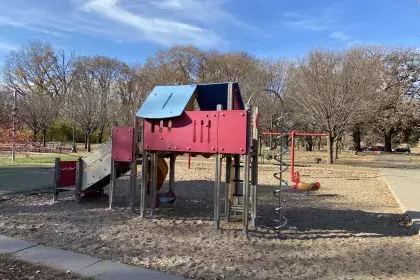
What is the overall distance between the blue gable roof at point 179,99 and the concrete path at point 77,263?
3.08 metres

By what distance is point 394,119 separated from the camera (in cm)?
4509

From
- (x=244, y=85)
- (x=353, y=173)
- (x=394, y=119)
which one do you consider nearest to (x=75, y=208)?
→ (x=353, y=173)

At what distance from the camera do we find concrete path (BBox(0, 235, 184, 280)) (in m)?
4.24

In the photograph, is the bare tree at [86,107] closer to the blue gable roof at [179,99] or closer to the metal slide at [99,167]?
the metal slide at [99,167]

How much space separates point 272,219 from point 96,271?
4152 millimetres

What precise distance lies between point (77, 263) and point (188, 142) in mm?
3026

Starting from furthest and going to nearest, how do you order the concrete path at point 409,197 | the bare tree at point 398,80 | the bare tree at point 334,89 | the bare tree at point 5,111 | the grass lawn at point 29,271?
1. the bare tree at point 398,80
2. the bare tree at point 334,89
3. the bare tree at point 5,111
4. the concrete path at point 409,197
5. the grass lawn at point 29,271

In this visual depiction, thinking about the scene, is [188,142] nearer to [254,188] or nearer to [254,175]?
[254,175]

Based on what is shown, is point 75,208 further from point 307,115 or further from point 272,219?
point 307,115

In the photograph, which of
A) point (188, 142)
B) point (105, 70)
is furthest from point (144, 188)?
point (105, 70)

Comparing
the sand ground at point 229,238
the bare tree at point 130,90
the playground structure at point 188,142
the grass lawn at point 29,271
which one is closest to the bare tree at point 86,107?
the bare tree at point 130,90

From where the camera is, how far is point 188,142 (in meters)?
6.95

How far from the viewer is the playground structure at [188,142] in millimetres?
6484

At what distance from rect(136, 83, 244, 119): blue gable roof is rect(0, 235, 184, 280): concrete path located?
3.08 meters
